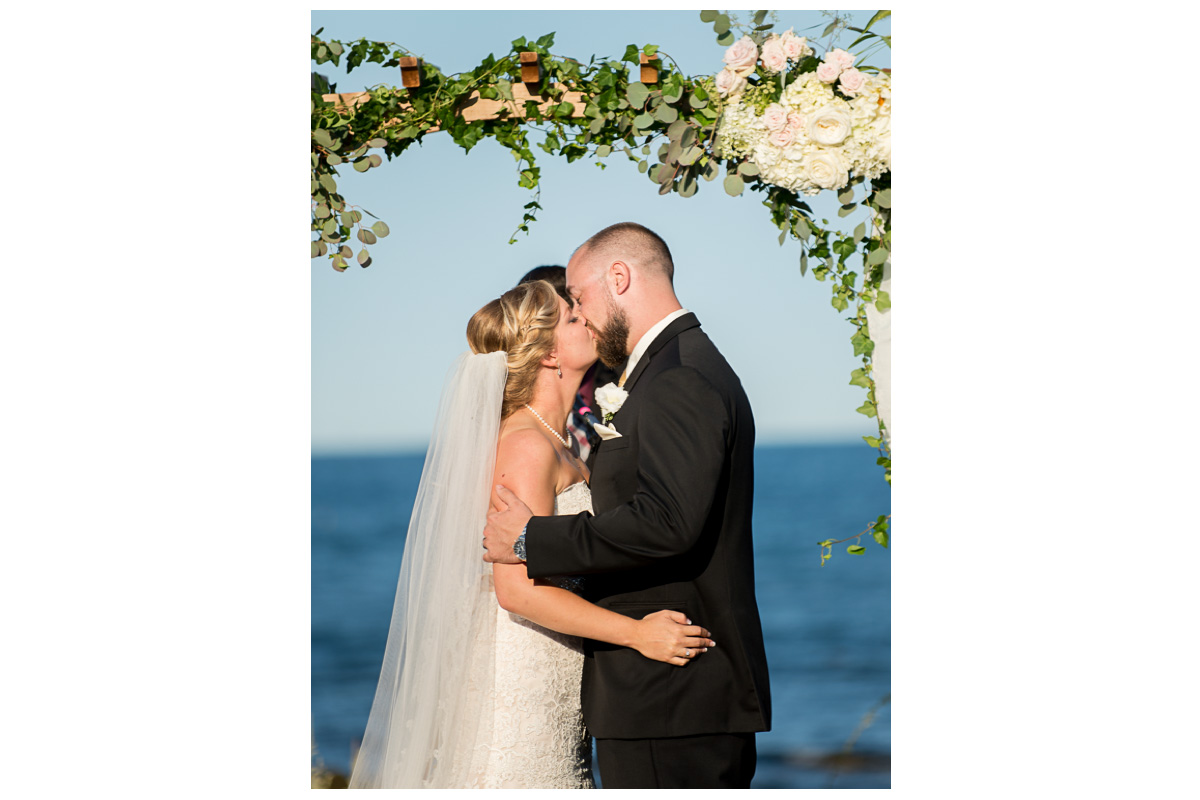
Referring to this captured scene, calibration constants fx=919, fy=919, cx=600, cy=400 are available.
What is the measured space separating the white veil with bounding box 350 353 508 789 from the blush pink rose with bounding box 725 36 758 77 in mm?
1283

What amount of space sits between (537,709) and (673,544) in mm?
795

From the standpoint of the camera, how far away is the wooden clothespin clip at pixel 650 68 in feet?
9.91

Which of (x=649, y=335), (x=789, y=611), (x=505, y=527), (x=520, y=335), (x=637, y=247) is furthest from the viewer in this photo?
(x=789, y=611)

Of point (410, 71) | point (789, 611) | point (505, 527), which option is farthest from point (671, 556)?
point (789, 611)

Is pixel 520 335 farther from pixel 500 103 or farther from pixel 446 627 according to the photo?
pixel 446 627

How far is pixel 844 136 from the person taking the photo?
2850mm

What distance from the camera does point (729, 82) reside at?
2.98 meters

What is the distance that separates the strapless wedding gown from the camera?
3035mm

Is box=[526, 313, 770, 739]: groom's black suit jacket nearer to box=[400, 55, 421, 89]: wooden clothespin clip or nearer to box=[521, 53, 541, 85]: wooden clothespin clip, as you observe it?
box=[521, 53, 541, 85]: wooden clothespin clip

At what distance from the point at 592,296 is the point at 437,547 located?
1.02 m

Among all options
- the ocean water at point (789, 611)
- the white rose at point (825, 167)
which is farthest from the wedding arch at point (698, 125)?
the ocean water at point (789, 611)

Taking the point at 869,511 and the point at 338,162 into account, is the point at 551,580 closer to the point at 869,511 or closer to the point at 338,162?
the point at 338,162

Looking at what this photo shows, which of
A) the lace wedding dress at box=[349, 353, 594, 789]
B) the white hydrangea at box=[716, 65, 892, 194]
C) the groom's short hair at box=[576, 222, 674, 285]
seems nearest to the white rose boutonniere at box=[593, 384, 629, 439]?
the lace wedding dress at box=[349, 353, 594, 789]
